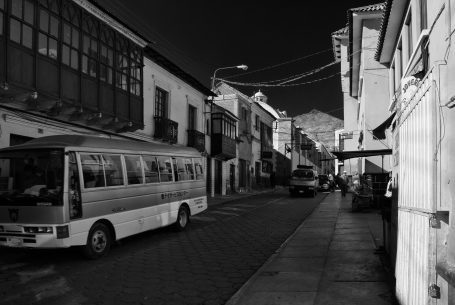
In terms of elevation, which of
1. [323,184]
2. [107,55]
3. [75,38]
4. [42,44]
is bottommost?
[323,184]

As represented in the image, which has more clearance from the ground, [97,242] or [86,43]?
[86,43]

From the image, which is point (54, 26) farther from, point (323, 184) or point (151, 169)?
point (323, 184)

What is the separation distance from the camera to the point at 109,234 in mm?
9812

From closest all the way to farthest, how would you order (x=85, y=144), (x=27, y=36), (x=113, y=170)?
(x=85, y=144), (x=113, y=170), (x=27, y=36)

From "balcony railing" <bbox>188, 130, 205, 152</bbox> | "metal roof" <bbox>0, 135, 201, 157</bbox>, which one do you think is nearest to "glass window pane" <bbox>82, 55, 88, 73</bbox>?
"metal roof" <bbox>0, 135, 201, 157</bbox>

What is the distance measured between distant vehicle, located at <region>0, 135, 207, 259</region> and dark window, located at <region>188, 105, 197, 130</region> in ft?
51.1

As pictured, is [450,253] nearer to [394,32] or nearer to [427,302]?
[427,302]

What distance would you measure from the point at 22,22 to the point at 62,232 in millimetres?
6990

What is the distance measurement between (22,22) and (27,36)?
40cm

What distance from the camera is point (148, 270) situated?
26.7ft

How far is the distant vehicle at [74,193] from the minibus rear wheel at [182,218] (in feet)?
5.13

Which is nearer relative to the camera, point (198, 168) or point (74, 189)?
point (74, 189)

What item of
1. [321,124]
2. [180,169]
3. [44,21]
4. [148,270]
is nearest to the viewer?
[148,270]

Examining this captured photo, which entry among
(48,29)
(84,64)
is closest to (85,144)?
(48,29)
